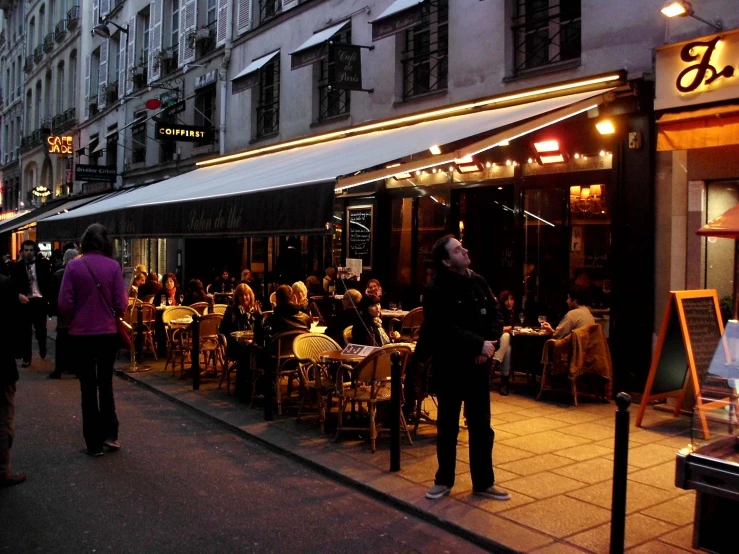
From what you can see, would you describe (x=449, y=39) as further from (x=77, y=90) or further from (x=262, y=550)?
(x=77, y=90)

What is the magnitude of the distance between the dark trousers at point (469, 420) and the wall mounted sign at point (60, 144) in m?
26.2

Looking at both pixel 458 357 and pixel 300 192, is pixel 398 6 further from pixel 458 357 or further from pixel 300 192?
pixel 458 357

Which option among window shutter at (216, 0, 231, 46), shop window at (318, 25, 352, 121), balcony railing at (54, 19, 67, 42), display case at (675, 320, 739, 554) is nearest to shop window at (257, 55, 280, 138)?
shop window at (318, 25, 352, 121)

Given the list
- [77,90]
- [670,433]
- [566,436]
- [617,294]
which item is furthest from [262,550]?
[77,90]

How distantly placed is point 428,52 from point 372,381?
22.8ft

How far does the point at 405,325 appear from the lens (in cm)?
988

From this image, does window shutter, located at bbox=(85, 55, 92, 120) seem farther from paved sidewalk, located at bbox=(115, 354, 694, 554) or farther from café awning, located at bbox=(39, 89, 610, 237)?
paved sidewalk, located at bbox=(115, 354, 694, 554)

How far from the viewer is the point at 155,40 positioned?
21.7 metres

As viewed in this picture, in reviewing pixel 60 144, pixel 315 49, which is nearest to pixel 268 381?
pixel 315 49

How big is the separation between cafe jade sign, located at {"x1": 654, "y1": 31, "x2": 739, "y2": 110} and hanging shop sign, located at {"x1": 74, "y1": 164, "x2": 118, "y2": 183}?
1987 cm

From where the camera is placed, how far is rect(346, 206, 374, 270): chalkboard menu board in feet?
43.1

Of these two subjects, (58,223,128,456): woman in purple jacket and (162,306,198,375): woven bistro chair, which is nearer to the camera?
(58,223,128,456): woman in purple jacket

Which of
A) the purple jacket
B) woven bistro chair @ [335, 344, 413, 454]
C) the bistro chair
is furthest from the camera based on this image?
the bistro chair

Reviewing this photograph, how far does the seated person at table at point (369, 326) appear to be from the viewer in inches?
280
